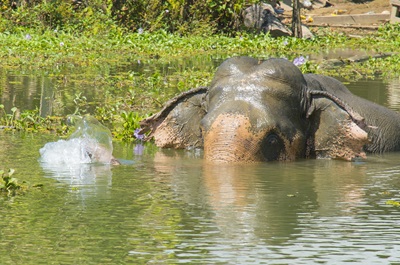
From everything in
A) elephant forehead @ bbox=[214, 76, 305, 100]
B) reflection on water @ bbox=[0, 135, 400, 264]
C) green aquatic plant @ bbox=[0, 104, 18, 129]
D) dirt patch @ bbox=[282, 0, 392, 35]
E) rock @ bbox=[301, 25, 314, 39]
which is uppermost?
dirt patch @ bbox=[282, 0, 392, 35]

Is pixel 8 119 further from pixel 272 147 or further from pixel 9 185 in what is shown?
pixel 9 185

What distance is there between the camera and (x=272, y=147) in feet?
29.8

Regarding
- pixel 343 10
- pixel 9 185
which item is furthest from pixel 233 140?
pixel 343 10

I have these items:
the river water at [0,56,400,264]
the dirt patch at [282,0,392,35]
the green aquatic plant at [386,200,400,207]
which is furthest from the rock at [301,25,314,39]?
the green aquatic plant at [386,200,400,207]

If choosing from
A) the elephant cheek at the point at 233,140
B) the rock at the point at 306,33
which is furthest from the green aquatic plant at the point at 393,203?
the rock at the point at 306,33

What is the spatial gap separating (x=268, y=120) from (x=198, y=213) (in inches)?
88.9

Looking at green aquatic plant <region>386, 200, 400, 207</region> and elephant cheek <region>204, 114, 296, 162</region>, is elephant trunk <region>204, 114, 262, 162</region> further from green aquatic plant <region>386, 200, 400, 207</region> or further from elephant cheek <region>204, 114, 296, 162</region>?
green aquatic plant <region>386, 200, 400, 207</region>

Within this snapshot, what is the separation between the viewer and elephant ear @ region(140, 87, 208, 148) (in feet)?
33.0

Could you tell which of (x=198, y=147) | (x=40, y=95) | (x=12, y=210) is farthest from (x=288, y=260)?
(x=40, y=95)

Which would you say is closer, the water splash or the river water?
the river water

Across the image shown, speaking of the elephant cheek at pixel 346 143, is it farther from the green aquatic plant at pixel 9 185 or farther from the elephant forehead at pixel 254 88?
the green aquatic plant at pixel 9 185

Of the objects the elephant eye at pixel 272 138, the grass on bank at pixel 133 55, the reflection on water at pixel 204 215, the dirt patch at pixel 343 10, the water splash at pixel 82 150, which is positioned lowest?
the reflection on water at pixel 204 215

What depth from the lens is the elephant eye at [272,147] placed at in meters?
8.98

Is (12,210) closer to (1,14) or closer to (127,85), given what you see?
(127,85)
